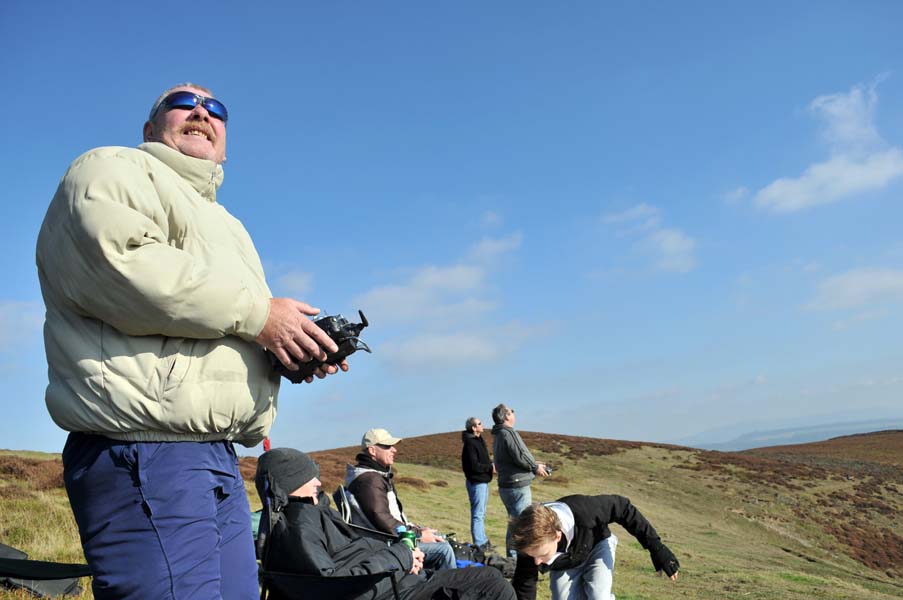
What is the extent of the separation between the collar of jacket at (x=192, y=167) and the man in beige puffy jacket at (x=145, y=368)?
11 cm

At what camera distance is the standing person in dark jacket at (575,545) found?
475 cm

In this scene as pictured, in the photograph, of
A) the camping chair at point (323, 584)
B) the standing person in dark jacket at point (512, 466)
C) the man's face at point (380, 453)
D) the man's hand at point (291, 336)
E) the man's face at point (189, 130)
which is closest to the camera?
the man's hand at point (291, 336)

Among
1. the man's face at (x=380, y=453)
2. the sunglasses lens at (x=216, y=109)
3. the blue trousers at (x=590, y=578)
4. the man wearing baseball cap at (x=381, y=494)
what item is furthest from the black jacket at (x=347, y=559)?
the sunglasses lens at (x=216, y=109)

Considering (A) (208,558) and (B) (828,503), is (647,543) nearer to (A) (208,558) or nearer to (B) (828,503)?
(A) (208,558)

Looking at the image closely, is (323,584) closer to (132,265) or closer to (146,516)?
(146,516)

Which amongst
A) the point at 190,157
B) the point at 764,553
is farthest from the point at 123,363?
the point at 764,553

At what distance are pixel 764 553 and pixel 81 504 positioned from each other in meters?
19.6

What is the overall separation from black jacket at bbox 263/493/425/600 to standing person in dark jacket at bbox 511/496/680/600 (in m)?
0.83

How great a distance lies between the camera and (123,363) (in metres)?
1.85

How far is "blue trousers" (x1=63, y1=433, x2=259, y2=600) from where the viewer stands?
Result: 1.79m

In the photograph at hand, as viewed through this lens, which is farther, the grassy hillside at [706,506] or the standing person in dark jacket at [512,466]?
the grassy hillside at [706,506]

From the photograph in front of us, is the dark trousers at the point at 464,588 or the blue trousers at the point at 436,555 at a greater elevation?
the dark trousers at the point at 464,588

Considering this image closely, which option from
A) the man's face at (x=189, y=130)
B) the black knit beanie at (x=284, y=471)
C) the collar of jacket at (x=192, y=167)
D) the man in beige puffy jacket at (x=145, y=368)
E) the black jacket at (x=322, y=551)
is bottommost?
the black jacket at (x=322, y=551)

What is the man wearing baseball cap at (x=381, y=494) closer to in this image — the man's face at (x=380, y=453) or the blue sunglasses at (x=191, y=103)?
the man's face at (x=380, y=453)
